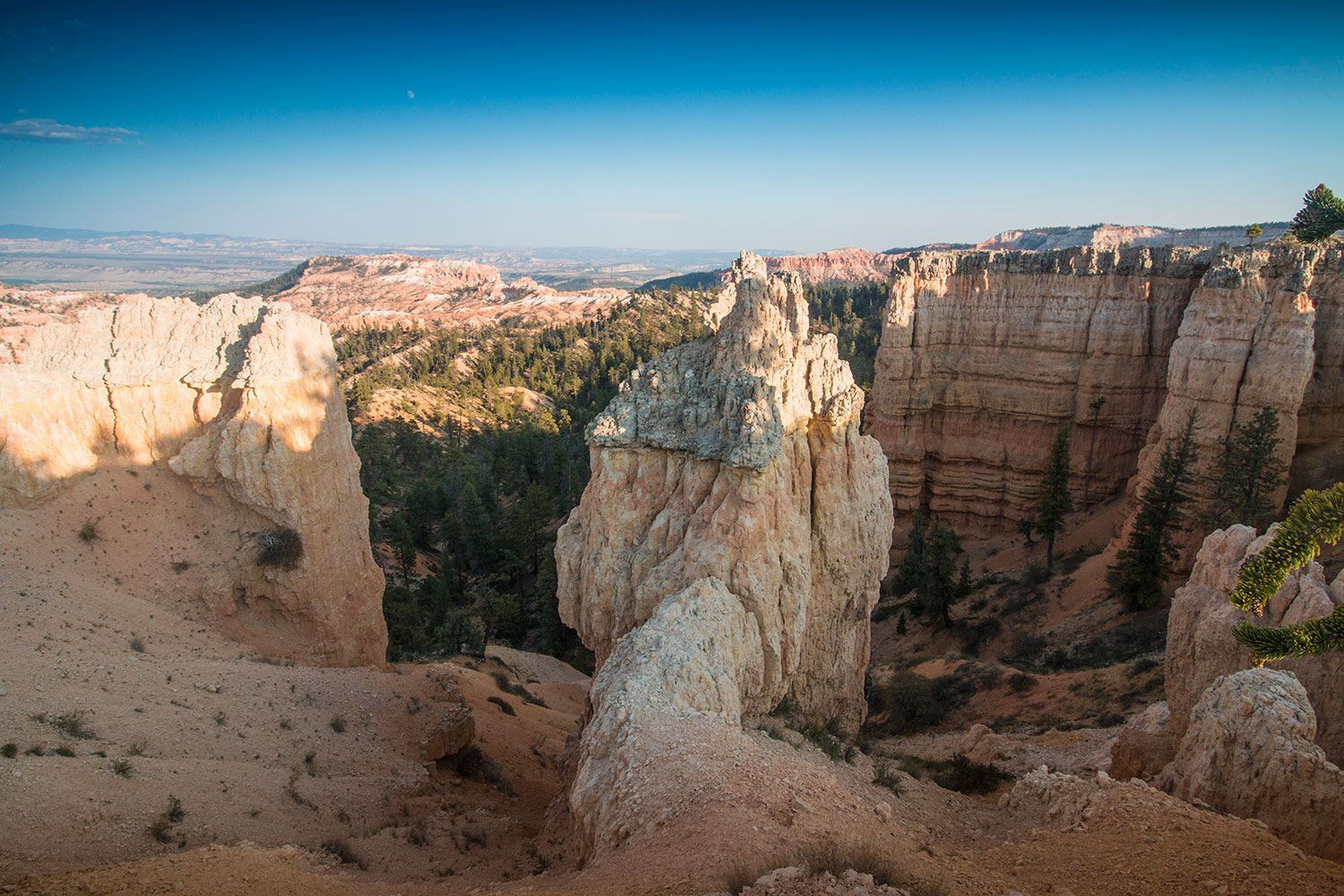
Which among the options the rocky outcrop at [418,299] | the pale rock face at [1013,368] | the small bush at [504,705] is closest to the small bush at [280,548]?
the small bush at [504,705]

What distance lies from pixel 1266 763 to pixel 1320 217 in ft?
26.9

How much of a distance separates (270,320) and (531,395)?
69269 millimetres

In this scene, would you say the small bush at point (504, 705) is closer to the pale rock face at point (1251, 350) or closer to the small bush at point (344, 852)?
the small bush at point (344, 852)

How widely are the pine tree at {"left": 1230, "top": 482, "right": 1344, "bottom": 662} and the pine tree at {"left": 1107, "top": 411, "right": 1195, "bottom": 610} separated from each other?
20928mm

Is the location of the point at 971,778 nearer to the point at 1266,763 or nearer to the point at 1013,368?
the point at 1266,763

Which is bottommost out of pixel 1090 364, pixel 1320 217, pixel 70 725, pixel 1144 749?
pixel 1144 749

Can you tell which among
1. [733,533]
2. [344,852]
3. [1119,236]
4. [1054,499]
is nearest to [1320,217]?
[733,533]

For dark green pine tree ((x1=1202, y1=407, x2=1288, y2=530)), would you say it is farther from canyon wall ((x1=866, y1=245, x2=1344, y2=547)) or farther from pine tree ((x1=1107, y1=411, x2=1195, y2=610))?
canyon wall ((x1=866, y1=245, x2=1344, y2=547))

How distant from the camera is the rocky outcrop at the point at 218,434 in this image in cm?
1543

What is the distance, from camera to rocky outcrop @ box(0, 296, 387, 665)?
15430 mm

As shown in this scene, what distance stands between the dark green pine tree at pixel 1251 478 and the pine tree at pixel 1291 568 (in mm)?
21790

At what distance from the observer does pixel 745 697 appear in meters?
13.1

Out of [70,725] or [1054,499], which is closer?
[70,725]

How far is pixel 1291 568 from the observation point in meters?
7.34
